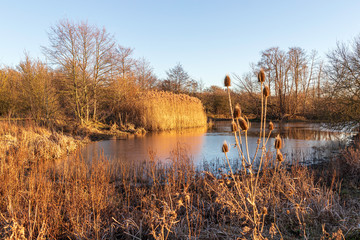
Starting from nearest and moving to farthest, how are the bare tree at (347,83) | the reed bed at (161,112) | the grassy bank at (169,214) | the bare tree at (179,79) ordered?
the grassy bank at (169,214)
the bare tree at (347,83)
the reed bed at (161,112)
the bare tree at (179,79)

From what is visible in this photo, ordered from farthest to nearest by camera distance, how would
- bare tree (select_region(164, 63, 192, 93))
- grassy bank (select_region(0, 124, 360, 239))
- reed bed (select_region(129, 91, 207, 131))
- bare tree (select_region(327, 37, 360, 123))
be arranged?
bare tree (select_region(164, 63, 192, 93))
reed bed (select_region(129, 91, 207, 131))
bare tree (select_region(327, 37, 360, 123))
grassy bank (select_region(0, 124, 360, 239))

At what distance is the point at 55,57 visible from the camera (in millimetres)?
12586

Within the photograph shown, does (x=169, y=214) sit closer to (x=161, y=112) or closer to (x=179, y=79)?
(x=161, y=112)

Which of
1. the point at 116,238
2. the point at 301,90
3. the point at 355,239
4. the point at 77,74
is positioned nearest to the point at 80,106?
the point at 77,74

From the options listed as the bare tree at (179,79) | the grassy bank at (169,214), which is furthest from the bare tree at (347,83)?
the bare tree at (179,79)

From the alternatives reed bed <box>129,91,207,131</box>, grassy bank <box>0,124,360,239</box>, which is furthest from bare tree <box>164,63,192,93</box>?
grassy bank <box>0,124,360,239</box>

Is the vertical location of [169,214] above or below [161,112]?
below

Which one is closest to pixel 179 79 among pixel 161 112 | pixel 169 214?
pixel 161 112

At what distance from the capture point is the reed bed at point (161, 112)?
1471 cm

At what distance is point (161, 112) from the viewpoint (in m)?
15.0

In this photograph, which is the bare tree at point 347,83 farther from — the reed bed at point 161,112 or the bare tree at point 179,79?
the bare tree at point 179,79

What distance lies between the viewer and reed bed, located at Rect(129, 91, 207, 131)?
14.7 m

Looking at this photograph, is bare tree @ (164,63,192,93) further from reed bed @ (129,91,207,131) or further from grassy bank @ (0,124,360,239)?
grassy bank @ (0,124,360,239)

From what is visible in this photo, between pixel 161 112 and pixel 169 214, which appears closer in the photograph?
pixel 169 214
